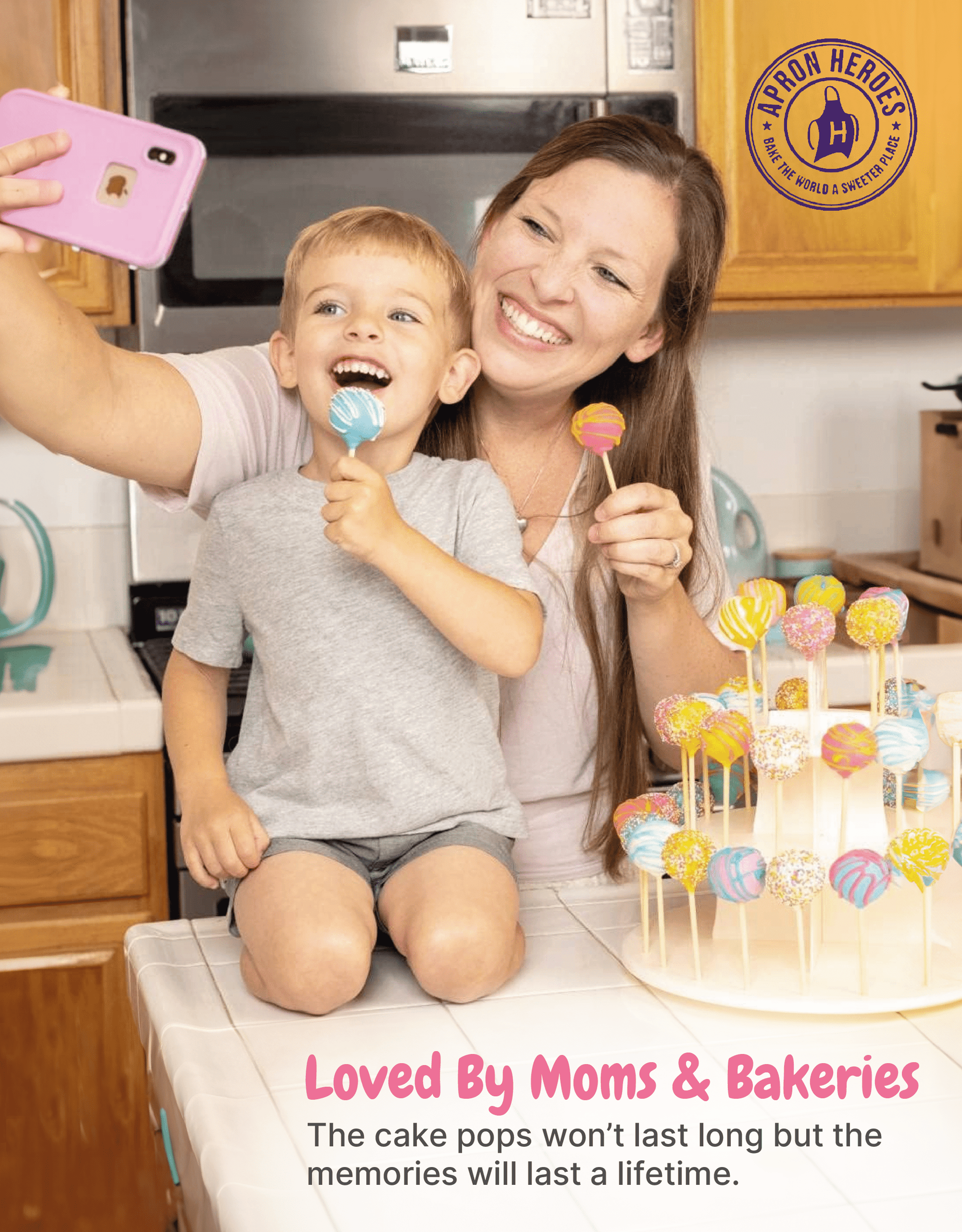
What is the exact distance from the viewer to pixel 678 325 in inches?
59.1

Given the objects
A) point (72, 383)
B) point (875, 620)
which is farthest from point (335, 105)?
point (875, 620)

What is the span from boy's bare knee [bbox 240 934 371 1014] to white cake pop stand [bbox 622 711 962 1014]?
20 centimetres

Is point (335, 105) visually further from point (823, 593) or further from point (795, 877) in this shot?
point (795, 877)

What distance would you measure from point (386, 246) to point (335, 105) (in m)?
1.06

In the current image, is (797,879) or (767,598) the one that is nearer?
(797,879)

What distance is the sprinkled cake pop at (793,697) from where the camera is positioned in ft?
3.83

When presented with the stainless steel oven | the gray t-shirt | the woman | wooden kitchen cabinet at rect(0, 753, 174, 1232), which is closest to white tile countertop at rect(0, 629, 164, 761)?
wooden kitchen cabinet at rect(0, 753, 174, 1232)

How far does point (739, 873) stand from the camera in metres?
0.97

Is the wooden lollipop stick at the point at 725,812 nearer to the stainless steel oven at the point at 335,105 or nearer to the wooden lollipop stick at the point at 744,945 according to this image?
the wooden lollipop stick at the point at 744,945

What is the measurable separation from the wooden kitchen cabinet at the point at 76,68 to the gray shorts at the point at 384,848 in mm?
1212

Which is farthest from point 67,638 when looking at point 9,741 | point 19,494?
point 9,741

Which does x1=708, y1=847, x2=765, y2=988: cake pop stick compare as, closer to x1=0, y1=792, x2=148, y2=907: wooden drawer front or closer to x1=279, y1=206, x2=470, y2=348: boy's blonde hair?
x1=279, y1=206, x2=470, y2=348: boy's blonde hair

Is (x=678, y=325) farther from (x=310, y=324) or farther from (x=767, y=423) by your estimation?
(x=767, y=423)

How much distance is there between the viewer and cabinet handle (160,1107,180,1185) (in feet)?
3.22
